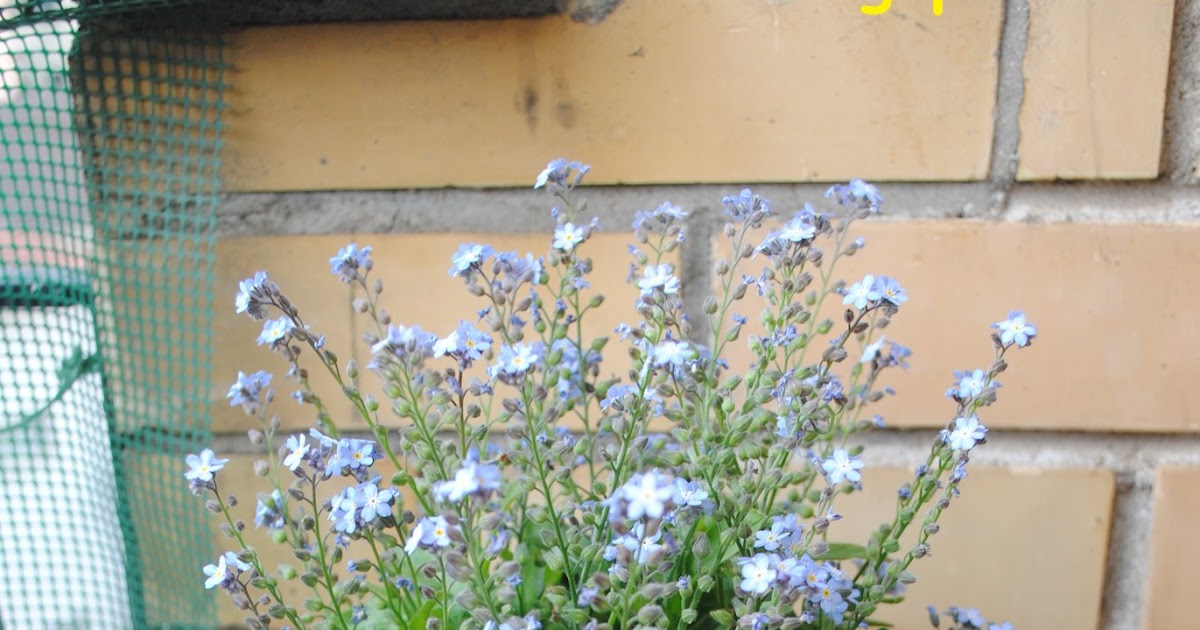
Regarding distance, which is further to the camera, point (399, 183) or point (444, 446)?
point (399, 183)

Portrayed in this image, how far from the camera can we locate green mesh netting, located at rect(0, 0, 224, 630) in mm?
650

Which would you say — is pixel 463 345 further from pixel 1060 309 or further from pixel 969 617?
pixel 1060 309

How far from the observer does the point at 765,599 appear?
1.45 ft

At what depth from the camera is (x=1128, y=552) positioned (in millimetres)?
696

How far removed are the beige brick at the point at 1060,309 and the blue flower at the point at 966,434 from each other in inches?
9.7

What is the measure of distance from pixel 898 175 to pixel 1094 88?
0.49 feet

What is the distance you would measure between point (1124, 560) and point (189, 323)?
780mm

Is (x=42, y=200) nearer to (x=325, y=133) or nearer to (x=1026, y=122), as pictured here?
(x=325, y=133)

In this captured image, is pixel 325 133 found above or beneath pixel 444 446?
above

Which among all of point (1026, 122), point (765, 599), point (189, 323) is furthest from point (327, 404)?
point (1026, 122)

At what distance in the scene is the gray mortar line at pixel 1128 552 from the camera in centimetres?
68

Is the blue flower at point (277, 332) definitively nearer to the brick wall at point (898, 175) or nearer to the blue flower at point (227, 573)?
the blue flower at point (227, 573)

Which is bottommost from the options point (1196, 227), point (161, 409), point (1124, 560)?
point (161, 409)

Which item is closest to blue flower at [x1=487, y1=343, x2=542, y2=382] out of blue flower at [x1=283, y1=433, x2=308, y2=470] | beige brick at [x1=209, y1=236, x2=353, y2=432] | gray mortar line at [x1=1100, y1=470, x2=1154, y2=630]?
blue flower at [x1=283, y1=433, x2=308, y2=470]
